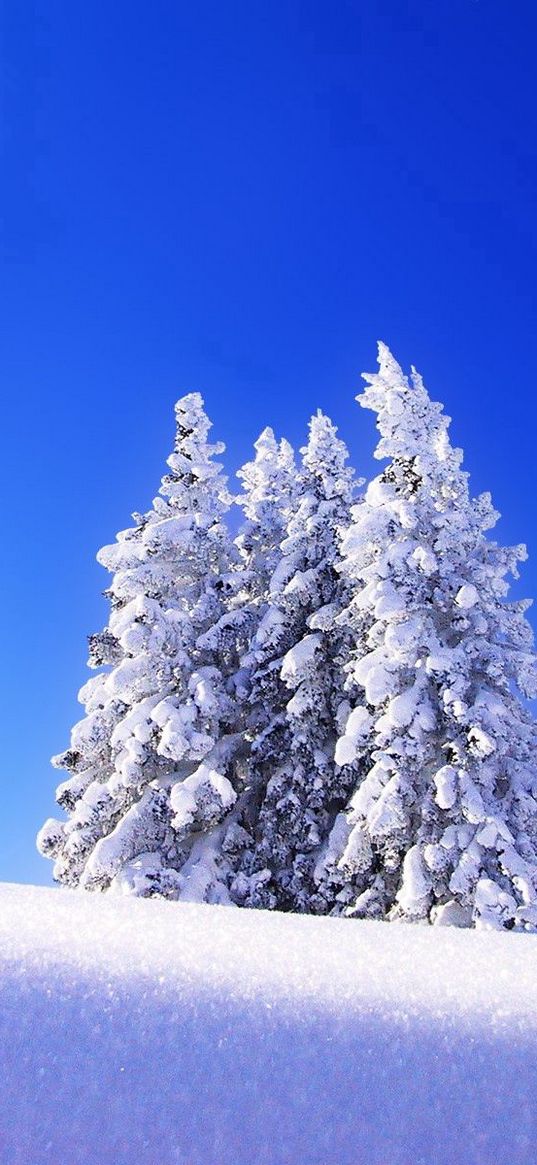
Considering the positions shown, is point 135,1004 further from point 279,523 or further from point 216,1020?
point 279,523

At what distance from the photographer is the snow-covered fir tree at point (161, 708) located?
681 inches

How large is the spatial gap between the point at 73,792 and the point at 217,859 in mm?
4298

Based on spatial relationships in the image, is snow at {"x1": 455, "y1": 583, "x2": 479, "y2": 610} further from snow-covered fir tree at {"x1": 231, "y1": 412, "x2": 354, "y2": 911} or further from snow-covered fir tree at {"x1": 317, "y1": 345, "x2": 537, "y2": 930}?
snow-covered fir tree at {"x1": 231, "y1": 412, "x2": 354, "y2": 911}

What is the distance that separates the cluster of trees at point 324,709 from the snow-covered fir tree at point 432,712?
50mm

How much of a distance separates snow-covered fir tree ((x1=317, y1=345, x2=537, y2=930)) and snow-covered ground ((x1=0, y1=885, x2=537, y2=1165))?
1386 centimetres

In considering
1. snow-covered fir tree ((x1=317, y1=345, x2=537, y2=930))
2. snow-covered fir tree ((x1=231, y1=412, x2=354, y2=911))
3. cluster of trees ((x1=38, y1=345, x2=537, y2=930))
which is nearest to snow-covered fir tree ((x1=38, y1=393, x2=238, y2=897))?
cluster of trees ((x1=38, y1=345, x2=537, y2=930))

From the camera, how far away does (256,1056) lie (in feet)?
5.30

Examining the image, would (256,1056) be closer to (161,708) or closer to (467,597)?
(467,597)

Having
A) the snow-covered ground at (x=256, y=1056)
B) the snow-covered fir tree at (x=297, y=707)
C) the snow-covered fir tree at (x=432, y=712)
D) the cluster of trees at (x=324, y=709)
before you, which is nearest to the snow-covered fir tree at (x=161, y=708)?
the cluster of trees at (x=324, y=709)

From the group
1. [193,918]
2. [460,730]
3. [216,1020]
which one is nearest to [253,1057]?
[216,1020]

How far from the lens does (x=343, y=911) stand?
16953 mm

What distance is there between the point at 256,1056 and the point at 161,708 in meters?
16.8

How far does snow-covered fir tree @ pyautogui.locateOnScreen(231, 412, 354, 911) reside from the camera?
1845 centimetres

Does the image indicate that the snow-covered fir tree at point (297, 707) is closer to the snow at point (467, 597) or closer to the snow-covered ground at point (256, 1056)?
the snow at point (467, 597)
